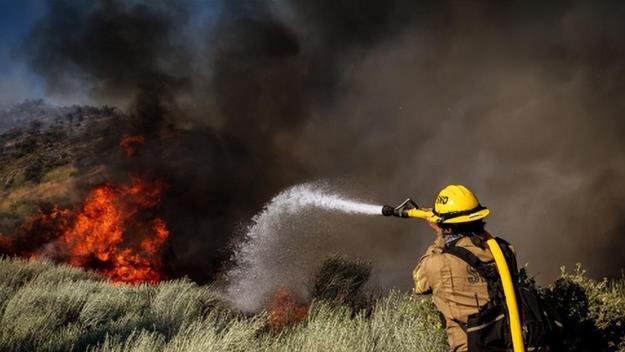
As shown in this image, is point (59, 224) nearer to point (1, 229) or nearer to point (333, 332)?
point (1, 229)

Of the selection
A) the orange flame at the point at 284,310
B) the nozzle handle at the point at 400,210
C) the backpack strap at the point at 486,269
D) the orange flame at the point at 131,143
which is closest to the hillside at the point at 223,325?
the orange flame at the point at 284,310

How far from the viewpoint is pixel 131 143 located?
16859mm

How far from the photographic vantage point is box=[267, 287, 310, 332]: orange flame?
6.48m

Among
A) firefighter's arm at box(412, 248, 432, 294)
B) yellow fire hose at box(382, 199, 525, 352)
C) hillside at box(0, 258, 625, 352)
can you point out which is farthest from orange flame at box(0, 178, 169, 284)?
yellow fire hose at box(382, 199, 525, 352)

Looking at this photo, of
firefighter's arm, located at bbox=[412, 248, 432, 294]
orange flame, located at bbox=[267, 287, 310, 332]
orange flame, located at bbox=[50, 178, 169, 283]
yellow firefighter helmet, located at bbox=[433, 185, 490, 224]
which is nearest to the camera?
firefighter's arm, located at bbox=[412, 248, 432, 294]

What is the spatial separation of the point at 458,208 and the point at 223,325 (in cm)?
385

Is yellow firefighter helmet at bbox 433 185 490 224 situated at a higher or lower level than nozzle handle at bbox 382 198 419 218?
lower

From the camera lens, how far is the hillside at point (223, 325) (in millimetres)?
3867

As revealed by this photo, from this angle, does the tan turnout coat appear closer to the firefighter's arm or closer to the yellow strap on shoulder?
the firefighter's arm

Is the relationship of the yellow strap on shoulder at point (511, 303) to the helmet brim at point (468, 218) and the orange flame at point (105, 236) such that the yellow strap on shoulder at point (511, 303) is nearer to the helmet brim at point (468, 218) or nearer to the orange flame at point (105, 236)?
the helmet brim at point (468, 218)

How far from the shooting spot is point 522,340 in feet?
8.13

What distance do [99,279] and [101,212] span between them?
5371 mm

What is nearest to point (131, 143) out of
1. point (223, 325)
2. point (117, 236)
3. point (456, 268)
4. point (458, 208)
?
point (117, 236)

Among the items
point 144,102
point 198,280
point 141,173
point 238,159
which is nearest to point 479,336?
point 198,280
